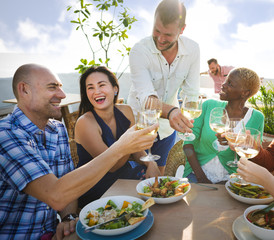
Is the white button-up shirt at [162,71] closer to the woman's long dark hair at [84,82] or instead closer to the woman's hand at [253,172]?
the woman's long dark hair at [84,82]

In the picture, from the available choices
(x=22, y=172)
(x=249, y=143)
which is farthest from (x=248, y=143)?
(x=22, y=172)

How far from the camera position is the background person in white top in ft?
6.30

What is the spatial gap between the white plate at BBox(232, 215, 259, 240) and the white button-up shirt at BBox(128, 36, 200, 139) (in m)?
1.34

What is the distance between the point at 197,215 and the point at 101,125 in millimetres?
1297

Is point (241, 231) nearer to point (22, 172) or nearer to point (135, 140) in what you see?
point (135, 140)

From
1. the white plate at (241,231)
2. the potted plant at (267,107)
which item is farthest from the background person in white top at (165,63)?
the potted plant at (267,107)

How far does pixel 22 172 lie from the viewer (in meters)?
1.13

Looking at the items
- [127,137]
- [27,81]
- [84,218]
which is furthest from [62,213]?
[27,81]

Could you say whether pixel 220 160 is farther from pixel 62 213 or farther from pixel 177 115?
pixel 62 213

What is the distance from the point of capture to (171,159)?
6.90 feet

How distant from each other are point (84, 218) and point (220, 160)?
1.47 m

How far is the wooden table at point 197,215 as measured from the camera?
3.25ft

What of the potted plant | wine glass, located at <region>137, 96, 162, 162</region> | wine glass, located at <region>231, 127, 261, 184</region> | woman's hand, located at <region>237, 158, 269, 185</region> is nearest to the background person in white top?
wine glass, located at <region>137, 96, 162, 162</region>

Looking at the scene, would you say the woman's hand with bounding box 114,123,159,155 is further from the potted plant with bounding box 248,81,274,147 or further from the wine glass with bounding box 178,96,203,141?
the potted plant with bounding box 248,81,274,147
